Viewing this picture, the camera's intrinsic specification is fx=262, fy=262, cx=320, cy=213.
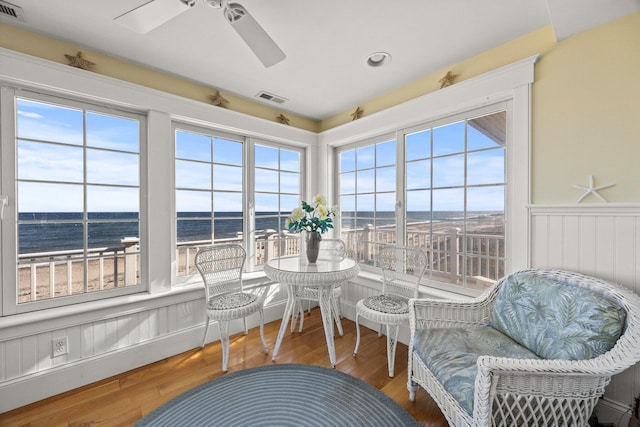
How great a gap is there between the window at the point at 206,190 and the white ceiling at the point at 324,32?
1.95ft

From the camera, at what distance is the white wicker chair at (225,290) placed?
2061mm

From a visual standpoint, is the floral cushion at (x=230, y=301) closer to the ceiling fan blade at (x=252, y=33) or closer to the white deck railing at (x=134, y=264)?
the white deck railing at (x=134, y=264)

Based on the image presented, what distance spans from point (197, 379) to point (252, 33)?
2341 millimetres

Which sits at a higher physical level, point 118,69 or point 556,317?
point 118,69

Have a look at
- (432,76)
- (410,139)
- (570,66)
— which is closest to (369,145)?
(410,139)

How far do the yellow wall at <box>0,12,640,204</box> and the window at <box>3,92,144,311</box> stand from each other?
40 centimetres

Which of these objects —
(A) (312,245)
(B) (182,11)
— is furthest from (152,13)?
(A) (312,245)

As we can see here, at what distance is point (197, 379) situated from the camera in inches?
76.8

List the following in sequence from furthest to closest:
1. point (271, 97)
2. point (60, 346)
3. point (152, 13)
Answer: point (271, 97) < point (60, 346) < point (152, 13)

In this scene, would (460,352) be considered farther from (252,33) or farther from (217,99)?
(217,99)

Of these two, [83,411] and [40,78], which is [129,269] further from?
[40,78]

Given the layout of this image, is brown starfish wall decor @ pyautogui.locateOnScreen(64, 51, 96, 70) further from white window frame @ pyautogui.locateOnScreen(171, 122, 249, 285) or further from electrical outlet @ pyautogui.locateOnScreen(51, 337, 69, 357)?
electrical outlet @ pyautogui.locateOnScreen(51, 337, 69, 357)

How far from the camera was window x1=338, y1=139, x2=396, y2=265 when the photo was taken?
111 inches

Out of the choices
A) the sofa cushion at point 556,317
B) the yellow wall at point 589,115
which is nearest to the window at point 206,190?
the sofa cushion at point 556,317
